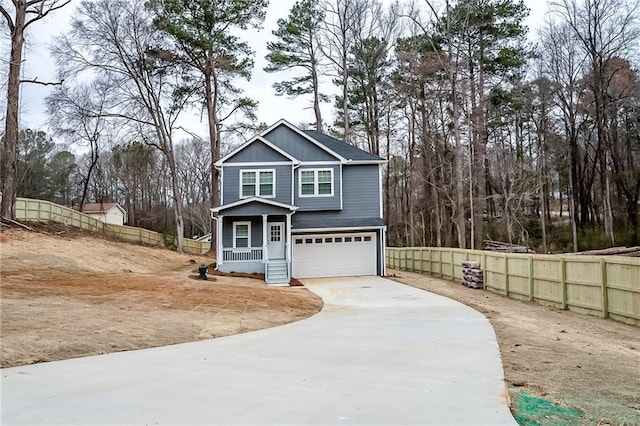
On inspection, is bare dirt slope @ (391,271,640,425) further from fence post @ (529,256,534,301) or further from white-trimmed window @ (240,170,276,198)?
white-trimmed window @ (240,170,276,198)

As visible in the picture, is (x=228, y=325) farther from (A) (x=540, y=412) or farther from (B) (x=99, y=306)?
(A) (x=540, y=412)

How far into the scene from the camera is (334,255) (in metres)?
20.5

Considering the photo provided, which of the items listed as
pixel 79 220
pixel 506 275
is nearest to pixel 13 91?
pixel 79 220

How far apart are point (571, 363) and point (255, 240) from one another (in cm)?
1549

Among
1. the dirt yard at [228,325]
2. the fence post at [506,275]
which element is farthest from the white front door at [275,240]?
the fence post at [506,275]

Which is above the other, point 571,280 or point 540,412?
point 571,280

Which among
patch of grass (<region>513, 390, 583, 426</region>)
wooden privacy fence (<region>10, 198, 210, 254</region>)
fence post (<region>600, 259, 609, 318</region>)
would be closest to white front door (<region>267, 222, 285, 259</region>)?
wooden privacy fence (<region>10, 198, 210, 254</region>)

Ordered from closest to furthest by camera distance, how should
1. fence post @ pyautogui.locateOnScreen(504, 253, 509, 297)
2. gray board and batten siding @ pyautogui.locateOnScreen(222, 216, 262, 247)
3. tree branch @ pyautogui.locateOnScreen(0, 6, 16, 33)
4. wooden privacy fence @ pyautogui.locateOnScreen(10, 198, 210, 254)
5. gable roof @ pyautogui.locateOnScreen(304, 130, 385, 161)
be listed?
fence post @ pyautogui.locateOnScreen(504, 253, 509, 297) < tree branch @ pyautogui.locateOnScreen(0, 6, 16, 33) < gray board and batten siding @ pyautogui.locateOnScreen(222, 216, 262, 247) < gable roof @ pyautogui.locateOnScreen(304, 130, 385, 161) < wooden privacy fence @ pyautogui.locateOnScreen(10, 198, 210, 254)

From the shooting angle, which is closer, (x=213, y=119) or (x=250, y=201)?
(x=250, y=201)

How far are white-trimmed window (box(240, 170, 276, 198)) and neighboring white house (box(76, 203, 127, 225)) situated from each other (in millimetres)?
25706

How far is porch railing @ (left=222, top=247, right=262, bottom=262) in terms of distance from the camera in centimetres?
1933

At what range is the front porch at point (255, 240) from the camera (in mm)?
18562

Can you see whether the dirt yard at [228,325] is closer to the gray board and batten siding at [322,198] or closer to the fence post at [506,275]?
the fence post at [506,275]

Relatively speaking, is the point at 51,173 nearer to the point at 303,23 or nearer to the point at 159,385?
the point at 303,23
